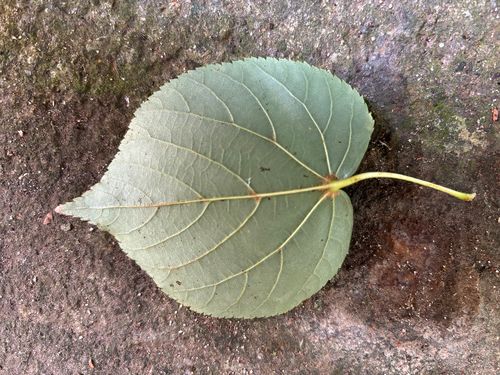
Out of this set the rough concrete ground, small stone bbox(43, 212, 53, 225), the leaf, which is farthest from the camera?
small stone bbox(43, 212, 53, 225)

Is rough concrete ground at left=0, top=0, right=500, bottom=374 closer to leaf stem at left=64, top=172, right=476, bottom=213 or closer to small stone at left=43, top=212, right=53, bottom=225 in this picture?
small stone at left=43, top=212, right=53, bottom=225

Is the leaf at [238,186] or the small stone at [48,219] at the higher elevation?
the leaf at [238,186]

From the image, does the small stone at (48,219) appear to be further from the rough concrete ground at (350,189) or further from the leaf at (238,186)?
the leaf at (238,186)

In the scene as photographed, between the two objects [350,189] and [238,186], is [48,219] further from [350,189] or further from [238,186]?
[350,189]

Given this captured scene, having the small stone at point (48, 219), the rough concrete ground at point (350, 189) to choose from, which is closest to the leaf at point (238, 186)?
the rough concrete ground at point (350, 189)

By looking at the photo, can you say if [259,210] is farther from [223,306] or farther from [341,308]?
[341,308]

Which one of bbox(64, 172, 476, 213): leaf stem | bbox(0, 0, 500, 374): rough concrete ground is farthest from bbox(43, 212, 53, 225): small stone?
bbox(64, 172, 476, 213): leaf stem
